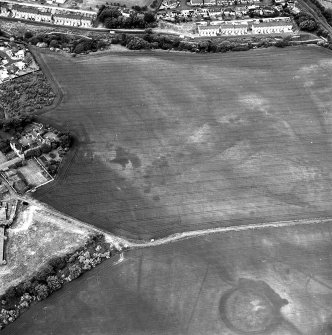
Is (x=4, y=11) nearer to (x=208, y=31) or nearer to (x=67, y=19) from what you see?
(x=67, y=19)

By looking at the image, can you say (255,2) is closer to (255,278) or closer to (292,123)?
(292,123)

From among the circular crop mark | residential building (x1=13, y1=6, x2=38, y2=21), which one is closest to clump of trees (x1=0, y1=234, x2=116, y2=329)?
the circular crop mark

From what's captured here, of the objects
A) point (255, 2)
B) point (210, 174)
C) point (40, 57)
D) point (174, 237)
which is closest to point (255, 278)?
point (174, 237)

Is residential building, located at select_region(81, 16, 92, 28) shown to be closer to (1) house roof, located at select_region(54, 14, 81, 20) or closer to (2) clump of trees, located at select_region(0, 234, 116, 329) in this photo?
(1) house roof, located at select_region(54, 14, 81, 20)

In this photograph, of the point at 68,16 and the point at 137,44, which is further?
the point at 68,16

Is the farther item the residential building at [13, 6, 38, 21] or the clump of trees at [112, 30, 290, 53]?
the residential building at [13, 6, 38, 21]

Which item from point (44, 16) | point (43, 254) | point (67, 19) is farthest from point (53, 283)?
point (44, 16)
